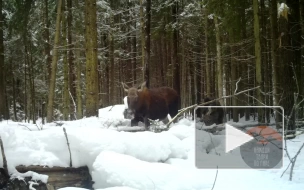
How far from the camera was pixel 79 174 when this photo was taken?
16.1 feet

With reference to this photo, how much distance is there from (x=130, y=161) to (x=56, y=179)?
1.16 metres

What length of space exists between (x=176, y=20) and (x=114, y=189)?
16.0 meters

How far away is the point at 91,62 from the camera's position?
10406 millimetres

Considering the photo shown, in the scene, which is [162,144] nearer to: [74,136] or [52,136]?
[74,136]

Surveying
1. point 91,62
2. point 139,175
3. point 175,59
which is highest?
point 175,59

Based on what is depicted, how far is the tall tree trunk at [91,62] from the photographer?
34.0 feet

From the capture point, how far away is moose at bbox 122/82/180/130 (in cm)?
1047

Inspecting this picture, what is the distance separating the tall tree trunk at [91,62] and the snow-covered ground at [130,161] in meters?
5.12

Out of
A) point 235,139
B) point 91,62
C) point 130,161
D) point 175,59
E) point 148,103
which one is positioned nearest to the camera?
point 130,161

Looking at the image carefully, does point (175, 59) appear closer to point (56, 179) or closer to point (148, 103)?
point (148, 103)
